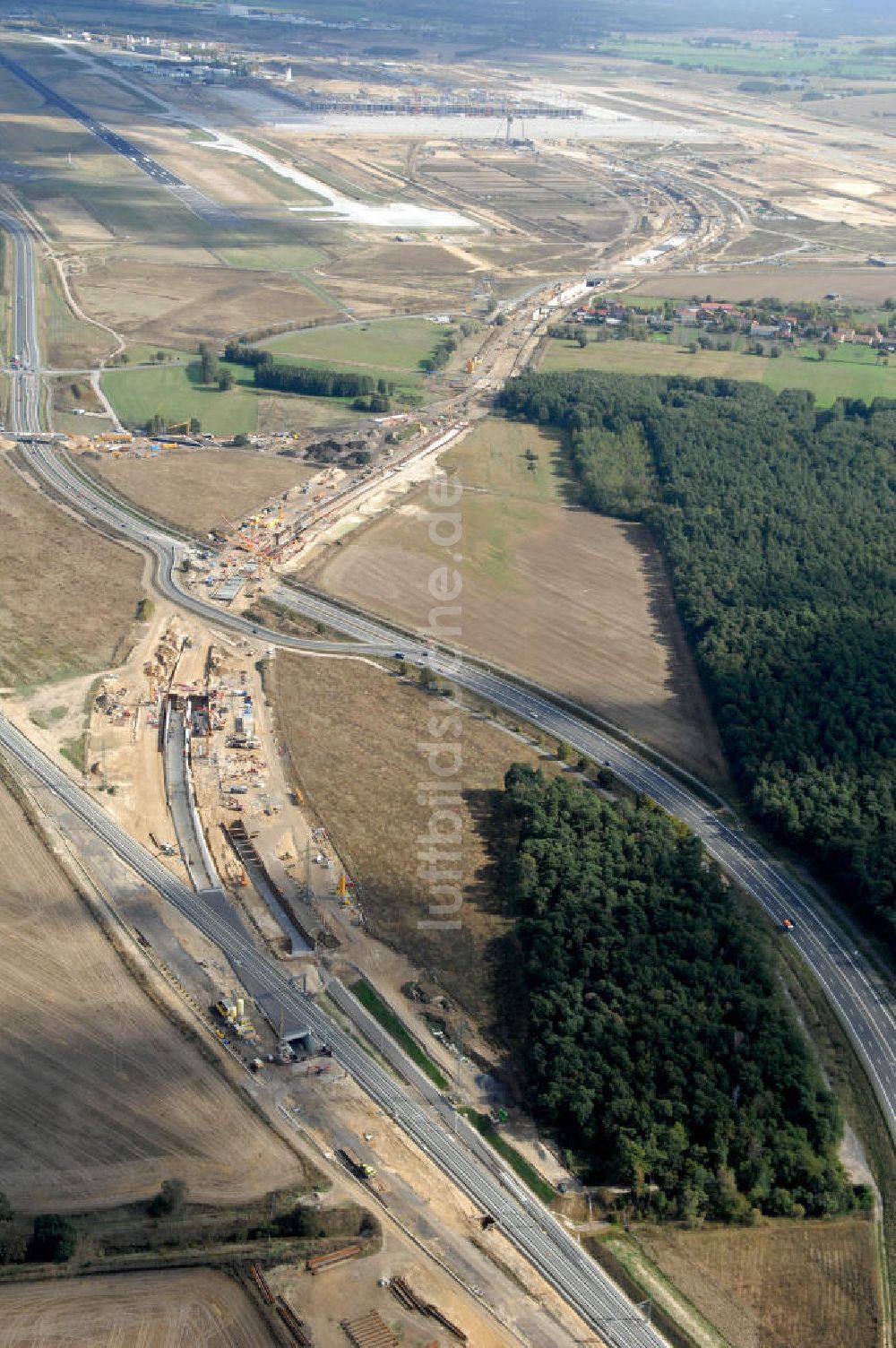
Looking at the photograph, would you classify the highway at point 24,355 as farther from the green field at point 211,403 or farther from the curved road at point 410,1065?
the curved road at point 410,1065

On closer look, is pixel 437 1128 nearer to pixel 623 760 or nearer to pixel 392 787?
pixel 392 787

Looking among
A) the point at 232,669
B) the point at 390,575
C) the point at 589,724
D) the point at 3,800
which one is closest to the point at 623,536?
the point at 390,575

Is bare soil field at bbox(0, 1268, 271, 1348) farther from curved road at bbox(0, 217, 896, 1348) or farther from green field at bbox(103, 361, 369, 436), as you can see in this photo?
green field at bbox(103, 361, 369, 436)

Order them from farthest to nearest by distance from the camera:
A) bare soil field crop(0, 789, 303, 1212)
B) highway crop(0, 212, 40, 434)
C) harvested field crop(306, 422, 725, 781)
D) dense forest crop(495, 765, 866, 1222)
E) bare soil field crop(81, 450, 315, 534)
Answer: highway crop(0, 212, 40, 434) < bare soil field crop(81, 450, 315, 534) < harvested field crop(306, 422, 725, 781) < dense forest crop(495, 765, 866, 1222) < bare soil field crop(0, 789, 303, 1212)

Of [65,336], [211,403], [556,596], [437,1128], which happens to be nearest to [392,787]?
[437,1128]

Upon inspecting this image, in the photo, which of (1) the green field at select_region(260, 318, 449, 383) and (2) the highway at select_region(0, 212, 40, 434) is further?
(1) the green field at select_region(260, 318, 449, 383)

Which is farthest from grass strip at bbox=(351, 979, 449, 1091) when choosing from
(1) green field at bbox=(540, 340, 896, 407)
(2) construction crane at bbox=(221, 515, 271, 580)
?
(1) green field at bbox=(540, 340, 896, 407)
